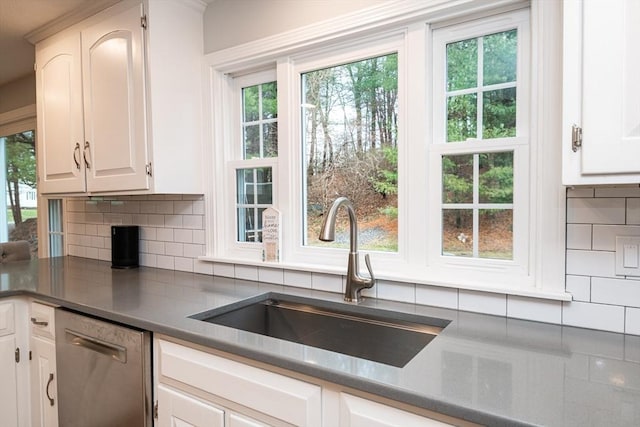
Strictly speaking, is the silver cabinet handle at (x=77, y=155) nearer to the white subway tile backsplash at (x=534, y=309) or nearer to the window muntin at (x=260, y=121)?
the window muntin at (x=260, y=121)

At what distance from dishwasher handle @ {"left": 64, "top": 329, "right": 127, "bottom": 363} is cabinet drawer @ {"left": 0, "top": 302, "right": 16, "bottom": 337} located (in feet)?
1.49

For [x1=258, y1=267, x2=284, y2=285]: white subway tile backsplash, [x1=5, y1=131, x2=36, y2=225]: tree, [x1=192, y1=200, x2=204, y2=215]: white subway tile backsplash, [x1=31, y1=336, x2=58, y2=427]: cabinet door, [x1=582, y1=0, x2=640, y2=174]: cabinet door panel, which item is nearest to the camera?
[x1=582, y1=0, x2=640, y2=174]: cabinet door panel

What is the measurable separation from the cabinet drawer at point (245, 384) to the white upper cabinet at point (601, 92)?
86 centimetres

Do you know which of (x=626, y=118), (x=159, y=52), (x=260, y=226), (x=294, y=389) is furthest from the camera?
(x=260, y=226)

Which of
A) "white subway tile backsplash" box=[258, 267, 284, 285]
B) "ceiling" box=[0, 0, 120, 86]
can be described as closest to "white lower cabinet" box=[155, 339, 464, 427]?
"white subway tile backsplash" box=[258, 267, 284, 285]

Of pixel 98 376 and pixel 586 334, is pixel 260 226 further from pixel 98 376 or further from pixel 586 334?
pixel 586 334

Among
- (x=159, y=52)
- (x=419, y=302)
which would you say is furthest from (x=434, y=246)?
(x=159, y=52)

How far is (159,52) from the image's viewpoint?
6.25 feet

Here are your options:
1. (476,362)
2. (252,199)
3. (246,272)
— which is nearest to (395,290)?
(476,362)

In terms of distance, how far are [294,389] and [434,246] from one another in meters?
0.76

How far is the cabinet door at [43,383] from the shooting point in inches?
68.1

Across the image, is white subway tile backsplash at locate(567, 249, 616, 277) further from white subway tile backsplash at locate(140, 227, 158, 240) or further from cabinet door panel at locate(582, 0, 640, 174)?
white subway tile backsplash at locate(140, 227, 158, 240)

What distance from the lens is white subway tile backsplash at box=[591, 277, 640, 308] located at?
1.14m

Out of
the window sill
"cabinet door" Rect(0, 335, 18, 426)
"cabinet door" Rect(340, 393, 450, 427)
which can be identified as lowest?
"cabinet door" Rect(0, 335, 18, 426)
